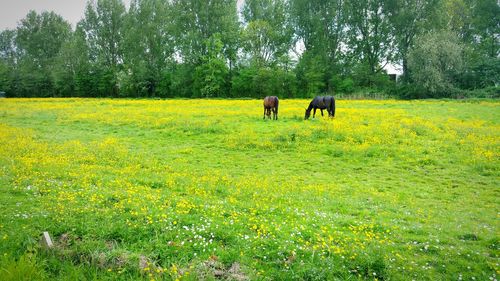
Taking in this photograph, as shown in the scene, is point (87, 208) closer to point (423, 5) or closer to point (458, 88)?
point (458, 88)

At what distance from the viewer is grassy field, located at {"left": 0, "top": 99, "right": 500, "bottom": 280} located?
634 centimetres

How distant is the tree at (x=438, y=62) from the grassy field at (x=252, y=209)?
35194 millimetres

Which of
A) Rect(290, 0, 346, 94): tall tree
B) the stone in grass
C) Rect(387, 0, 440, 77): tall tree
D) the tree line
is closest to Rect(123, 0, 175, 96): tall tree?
the tree line

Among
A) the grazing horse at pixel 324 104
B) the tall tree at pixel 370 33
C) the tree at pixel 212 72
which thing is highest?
the tall tree at pixel 370 33

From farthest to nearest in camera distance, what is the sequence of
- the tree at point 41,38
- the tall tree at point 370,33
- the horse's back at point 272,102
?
the tree at point 41,38, the tall tree at point 370,33, the horse's back at point 272,102

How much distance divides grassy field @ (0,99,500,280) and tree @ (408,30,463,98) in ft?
115

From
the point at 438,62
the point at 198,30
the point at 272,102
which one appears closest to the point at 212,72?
the point at 198,30

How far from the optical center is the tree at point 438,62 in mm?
48594

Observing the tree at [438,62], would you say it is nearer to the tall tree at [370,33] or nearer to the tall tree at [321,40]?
the tall tree at [370,33]

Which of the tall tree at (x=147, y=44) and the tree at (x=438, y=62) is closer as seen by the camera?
the tree at (x=438, y=62)

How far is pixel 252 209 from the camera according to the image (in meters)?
8.81

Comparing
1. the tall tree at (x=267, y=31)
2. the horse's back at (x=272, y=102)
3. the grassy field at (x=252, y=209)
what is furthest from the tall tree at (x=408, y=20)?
the grassy field at (x=252, y=209)

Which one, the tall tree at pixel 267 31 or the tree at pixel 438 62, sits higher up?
the tall tree at pixel 267 31

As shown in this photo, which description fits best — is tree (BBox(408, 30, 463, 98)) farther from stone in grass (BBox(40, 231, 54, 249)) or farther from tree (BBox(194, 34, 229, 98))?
stone in grass (BBox(40, 231, 54, 249))
